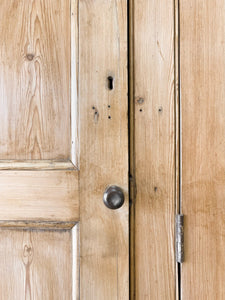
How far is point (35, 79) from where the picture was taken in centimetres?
57

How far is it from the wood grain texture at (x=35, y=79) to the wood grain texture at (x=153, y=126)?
162mm

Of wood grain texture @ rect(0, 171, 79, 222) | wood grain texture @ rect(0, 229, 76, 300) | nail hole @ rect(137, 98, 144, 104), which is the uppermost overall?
nail hole @ rect(137, 98, 144, 104)

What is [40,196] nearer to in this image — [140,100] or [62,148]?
[62,148]

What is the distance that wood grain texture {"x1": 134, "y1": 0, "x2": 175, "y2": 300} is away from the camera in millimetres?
546

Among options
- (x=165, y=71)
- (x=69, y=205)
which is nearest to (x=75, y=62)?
(x=165, y=71)

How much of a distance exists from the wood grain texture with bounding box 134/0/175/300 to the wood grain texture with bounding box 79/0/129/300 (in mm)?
32

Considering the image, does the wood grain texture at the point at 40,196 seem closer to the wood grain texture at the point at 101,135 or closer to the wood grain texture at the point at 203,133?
the wood grain texture at the point at 101,135

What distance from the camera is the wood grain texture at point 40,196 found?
→ 550 millimetres

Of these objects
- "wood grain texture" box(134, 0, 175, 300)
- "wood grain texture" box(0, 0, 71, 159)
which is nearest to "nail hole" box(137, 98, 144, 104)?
"wood grain texture" box(134, 0, 175, 300)

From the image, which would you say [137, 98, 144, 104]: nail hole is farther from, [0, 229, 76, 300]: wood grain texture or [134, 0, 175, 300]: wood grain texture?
[0, 229, 76, 300]: wood grain texture

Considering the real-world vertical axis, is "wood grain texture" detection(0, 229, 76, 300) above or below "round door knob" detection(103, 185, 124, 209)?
below

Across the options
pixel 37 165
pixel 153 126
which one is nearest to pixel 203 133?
pixel 153 126

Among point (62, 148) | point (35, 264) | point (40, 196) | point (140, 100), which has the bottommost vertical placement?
point (35, 264)

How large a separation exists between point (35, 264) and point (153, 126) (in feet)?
1.32
